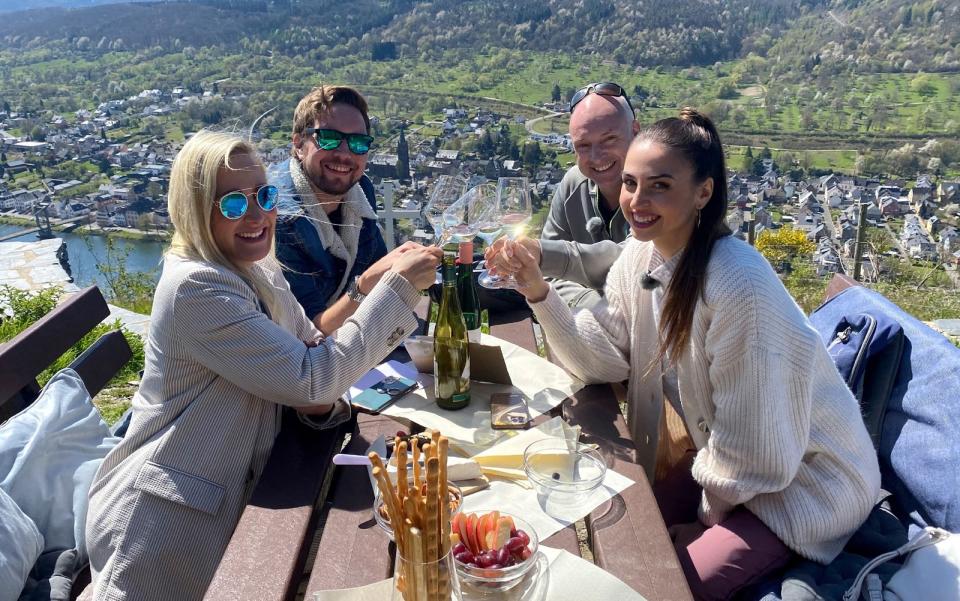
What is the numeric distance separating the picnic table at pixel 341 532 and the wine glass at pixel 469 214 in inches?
25.6

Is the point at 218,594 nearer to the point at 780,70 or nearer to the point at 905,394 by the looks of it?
the point at 905,394

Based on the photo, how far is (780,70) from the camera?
34.4 meters

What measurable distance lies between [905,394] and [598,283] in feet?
3.83

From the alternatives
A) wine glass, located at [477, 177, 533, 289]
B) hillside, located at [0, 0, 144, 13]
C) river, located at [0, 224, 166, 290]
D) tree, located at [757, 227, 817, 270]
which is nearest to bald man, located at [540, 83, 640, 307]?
wine glass, located at [477, 177, 533, 289]

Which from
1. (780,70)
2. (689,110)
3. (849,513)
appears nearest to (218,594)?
(849,513)

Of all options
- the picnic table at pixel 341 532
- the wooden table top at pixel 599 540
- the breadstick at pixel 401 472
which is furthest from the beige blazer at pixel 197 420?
the breadstick at pixel 401 472

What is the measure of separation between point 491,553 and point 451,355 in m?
0.90

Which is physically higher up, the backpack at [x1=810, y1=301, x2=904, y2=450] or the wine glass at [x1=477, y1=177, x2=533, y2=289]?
the wine glass at [x1=477, y1=177, x2=533, y2=289]

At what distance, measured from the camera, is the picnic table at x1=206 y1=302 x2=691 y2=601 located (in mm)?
1357

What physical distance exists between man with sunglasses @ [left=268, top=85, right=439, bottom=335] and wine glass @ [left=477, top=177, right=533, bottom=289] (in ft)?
2.12

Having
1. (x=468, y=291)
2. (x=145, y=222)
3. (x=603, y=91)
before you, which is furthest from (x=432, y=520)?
(x=145, y=222)

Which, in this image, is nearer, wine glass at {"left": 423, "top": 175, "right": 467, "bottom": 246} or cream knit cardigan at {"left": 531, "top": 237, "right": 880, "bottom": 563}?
cream knit cardigan at {"left": 531, "top": 237, "right": 880, "bottom": 563}

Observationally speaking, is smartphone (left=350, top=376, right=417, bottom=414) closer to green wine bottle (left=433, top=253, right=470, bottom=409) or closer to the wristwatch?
green wine bottle (left=433, top=253, right=470, bottom=409)

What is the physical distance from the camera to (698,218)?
2.02 metres
